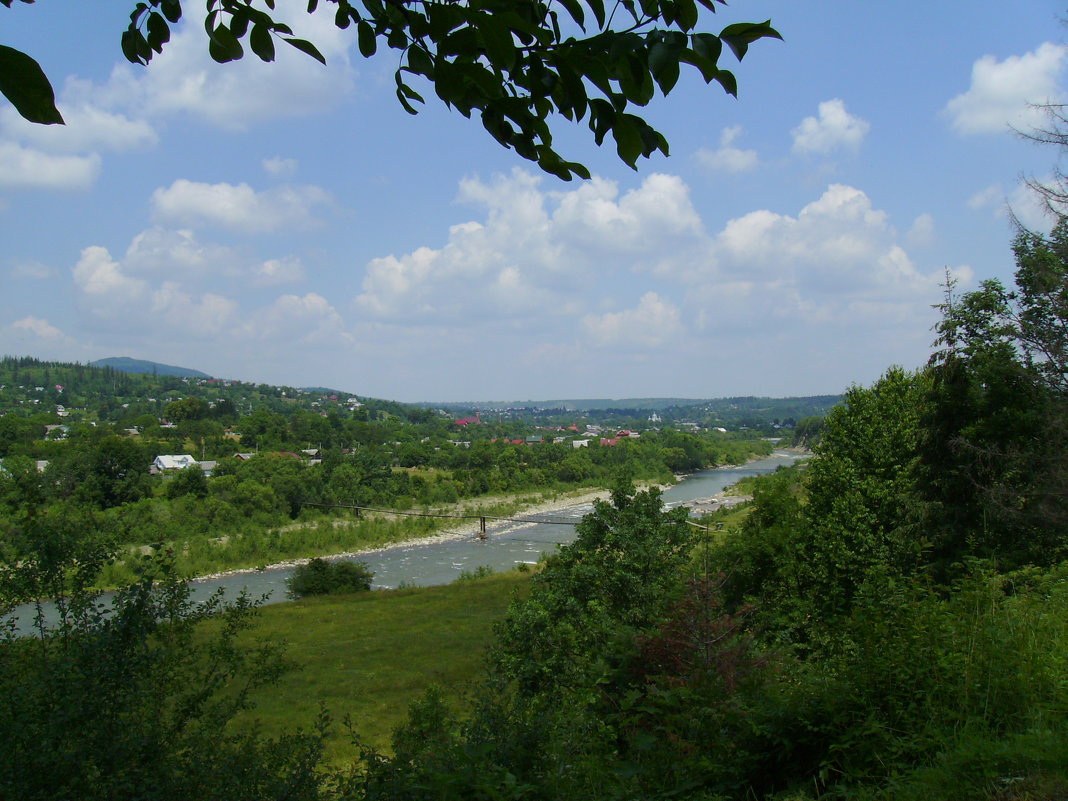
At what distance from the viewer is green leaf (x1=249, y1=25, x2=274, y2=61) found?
204 centimetres

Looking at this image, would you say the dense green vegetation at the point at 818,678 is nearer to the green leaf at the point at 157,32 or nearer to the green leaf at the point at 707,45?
the green leaf at the point at 707,45

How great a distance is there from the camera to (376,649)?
25.1 m

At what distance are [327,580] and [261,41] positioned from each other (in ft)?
121

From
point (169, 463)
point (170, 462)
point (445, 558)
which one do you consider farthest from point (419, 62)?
point (170, 462)

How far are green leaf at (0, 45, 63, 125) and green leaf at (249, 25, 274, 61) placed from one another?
114 cm

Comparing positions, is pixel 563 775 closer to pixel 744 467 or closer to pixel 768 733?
pixel 768 733

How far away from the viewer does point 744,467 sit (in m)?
Result: 98.6

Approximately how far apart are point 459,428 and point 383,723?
428ft

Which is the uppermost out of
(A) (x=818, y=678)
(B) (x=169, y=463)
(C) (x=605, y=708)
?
(A) (x=818, y=678)

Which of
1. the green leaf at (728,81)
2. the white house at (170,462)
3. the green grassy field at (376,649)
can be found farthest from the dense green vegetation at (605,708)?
the white house at (170,462)

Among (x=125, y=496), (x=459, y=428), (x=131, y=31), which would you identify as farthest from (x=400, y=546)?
(x=459, y=428)

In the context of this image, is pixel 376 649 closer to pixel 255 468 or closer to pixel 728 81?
pixel 728 81

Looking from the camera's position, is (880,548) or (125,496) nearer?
(880,548)

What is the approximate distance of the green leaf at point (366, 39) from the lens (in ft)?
7.53
